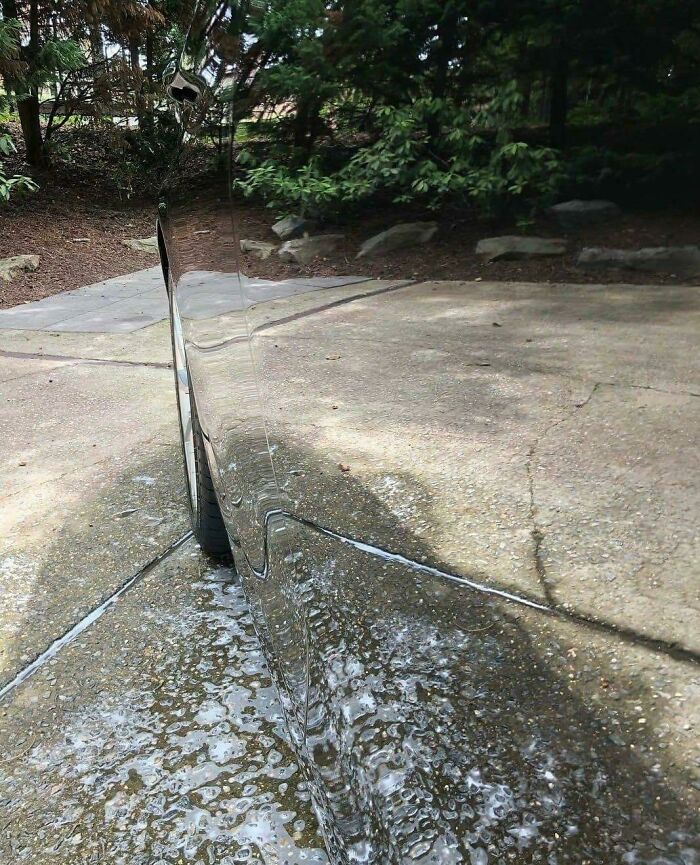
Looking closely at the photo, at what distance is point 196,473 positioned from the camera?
6.30ft

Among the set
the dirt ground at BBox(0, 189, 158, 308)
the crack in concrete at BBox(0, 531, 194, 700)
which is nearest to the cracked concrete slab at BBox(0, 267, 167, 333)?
the dirt ground at BBox(0, 189, 158, 308)

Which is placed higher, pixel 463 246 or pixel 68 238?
pixel 463 246

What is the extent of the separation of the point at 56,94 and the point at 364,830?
1073cm

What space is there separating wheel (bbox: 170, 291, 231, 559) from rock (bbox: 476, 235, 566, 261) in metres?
1.19

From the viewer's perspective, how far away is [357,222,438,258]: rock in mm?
666

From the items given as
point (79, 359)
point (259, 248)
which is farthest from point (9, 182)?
point (259, 248)

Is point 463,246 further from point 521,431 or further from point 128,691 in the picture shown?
point 128,691

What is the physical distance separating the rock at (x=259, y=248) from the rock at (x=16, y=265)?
6.90m

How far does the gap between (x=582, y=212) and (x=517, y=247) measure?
65 millimetres

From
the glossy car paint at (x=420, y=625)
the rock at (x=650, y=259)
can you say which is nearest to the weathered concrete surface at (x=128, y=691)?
the glossy car paint at (x=420, y=625)

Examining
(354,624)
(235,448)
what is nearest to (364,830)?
(354,624)

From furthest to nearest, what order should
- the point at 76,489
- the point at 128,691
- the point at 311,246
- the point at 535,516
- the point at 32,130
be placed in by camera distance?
the point at 32,130 → the point at 76,489 → the point at 128,691 → the point at 311,246 → the point at 535,516

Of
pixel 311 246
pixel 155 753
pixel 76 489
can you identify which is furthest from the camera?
pixel 76 489

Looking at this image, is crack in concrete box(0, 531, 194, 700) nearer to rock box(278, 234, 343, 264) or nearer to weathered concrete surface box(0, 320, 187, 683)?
weathered concrete surface box(0, 320, 187, 683)
